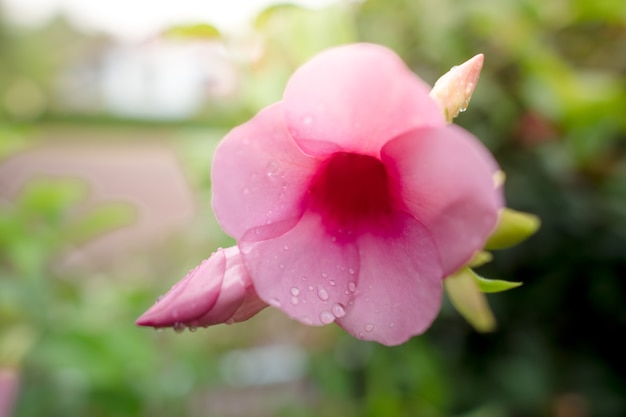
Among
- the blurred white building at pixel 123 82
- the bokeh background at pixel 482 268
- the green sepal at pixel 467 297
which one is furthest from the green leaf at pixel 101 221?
the blurred white building at pixel 123 82

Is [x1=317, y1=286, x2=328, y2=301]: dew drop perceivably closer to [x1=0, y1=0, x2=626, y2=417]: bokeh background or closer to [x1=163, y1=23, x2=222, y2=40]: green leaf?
[x1=0, y1=0, x2=626, y2=417]: bokeh background

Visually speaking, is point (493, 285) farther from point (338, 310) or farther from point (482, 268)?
point (482, 268)

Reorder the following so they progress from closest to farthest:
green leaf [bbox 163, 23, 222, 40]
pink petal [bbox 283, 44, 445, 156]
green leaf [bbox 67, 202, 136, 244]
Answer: pink petal [bbox 283, 44, 445, 156] → green leaf [bbox 163, 23, 222, 40] → green leaf [bbox 67, 202, 136, 244]

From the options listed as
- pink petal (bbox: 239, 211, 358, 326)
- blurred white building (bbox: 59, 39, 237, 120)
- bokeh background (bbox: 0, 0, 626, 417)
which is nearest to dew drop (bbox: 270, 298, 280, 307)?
pink petal (bbox: 239, 211, 358, 326)

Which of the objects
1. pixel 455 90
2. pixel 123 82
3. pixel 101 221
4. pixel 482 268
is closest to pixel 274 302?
pixel 455 90

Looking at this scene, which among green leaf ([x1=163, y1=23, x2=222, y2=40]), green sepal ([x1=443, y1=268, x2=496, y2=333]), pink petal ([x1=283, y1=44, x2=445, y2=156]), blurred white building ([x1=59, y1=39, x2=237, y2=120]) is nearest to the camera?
pink petal ([x1=283, y1=44, x2=445, y2=156])

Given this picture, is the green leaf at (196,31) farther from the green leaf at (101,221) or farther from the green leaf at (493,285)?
the green leaf at (493,285)
